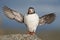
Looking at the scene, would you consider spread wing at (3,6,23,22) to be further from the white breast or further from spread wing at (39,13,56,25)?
spread wing at (39,13,56,25)

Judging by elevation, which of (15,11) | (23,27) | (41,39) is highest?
(15,11)

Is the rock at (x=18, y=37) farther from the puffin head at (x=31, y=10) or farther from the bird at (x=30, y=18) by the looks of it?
the puffin head at (x=31, y=10)

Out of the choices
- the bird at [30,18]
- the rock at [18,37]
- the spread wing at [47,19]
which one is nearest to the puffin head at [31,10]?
the bird at [30,18]

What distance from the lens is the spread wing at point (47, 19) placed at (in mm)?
1692

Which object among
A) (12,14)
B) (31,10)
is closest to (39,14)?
(31,10)

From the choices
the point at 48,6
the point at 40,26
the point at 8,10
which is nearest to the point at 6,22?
the point at 8,10

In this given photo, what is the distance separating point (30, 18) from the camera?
1.66 m

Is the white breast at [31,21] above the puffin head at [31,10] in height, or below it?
below

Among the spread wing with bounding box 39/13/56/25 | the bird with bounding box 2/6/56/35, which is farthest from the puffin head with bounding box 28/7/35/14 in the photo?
the spread wing with bounding box 39/13/56/25

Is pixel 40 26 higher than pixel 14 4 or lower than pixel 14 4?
lower

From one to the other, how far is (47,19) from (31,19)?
160 millimetres

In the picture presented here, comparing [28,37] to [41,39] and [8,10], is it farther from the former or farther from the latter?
[8,10]

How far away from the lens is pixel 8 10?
1.68m

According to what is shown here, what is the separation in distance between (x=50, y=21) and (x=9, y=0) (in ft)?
1.48
